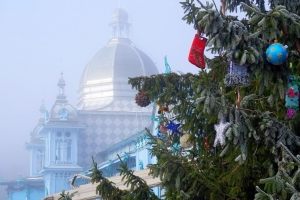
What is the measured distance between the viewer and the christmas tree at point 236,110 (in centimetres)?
304

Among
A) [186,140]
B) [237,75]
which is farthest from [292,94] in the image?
[186,140]

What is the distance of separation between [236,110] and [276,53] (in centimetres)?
43

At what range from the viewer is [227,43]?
304cm

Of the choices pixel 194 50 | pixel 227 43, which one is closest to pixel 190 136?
pixel 194 50

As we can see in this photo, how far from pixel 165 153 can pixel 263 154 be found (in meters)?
0.55

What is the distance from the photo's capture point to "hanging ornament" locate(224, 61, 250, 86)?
313 cm

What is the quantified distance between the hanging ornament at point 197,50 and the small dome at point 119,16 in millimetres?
37144

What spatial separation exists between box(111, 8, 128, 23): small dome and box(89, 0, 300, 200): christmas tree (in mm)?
35455

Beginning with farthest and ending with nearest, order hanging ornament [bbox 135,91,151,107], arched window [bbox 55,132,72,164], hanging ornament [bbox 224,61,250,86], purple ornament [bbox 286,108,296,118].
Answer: arched window [bbox 55,132,72,164] < hanging ornament [bbox 135,91,151,107] < purple ornament [bbox 286,108,296,118] < hanging ornament [bbox 224,61,250,86]

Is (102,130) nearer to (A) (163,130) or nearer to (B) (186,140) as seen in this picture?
(A) (163,130)

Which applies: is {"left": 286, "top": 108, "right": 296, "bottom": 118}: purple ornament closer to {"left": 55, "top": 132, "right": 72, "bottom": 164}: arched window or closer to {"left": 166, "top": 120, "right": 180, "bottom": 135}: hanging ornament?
{"left": 166, "top": 120, "right": 180, "bottom": 135}: hanging ornament

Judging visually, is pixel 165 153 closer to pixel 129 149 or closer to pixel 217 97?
pixel 217 97

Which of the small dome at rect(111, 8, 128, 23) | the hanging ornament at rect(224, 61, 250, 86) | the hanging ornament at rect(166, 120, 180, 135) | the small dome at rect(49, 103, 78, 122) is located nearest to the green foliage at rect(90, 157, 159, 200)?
the hanging ornament at rect(166, 120, 180, 135)

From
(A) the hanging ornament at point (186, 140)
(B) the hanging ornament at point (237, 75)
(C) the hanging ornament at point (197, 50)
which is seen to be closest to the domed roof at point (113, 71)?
(A) the hanging ornament at point (186, 140)
